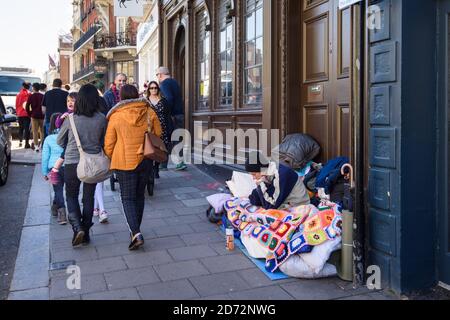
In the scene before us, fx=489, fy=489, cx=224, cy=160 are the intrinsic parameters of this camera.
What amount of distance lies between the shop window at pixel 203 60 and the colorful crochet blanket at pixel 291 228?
207 inches

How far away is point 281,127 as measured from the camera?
6.44 metres

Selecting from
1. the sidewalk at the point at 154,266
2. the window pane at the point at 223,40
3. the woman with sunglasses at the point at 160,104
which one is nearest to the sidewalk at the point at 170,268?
the sidewalk at the point at 154,266

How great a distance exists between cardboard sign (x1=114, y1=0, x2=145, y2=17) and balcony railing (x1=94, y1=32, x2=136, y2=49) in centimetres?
2066

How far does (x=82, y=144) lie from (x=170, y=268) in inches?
61.8

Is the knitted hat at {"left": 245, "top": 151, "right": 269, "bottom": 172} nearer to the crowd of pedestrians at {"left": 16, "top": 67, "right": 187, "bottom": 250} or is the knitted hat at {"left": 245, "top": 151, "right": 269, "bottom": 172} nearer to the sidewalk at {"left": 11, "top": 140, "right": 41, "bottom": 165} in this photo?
the crowd of pedestrians at {"left": 16, "top": 67, "right": 187, "bottom": 250}

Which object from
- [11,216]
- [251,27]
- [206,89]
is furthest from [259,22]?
[11,216]

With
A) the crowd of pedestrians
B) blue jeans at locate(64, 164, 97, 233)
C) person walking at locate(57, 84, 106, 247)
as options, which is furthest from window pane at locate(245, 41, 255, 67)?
blue jeans at locate(64, 164, 97, 233)

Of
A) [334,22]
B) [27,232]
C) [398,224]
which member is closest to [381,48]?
[398,224]

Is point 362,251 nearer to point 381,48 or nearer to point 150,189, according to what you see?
point 381,48

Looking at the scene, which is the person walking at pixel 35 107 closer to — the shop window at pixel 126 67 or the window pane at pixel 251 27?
the window pane at pixel 251 27

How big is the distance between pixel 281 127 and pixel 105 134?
2457 millimetres

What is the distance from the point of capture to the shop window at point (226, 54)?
28.0 ft

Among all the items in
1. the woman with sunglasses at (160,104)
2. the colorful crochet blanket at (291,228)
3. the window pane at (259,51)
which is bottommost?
the colorful crochet blanket at (291,228)

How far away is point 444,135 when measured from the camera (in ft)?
12.0
